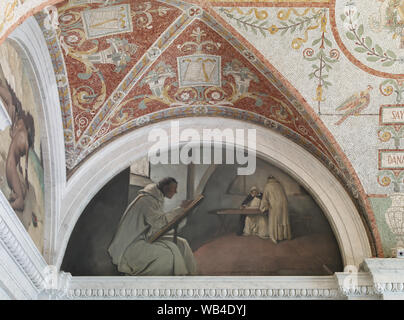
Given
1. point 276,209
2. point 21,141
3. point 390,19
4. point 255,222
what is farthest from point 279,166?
point 21,141

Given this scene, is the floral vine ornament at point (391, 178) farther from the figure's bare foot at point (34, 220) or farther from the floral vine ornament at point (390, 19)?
the figure's bare foot at point (34, 220)

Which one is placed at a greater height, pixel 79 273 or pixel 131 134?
pixel 131 134

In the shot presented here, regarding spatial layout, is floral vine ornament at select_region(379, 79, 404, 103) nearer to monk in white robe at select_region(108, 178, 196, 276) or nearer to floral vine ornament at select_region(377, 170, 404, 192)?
floral vine ornament at select_region(377, 170, 404, 192)

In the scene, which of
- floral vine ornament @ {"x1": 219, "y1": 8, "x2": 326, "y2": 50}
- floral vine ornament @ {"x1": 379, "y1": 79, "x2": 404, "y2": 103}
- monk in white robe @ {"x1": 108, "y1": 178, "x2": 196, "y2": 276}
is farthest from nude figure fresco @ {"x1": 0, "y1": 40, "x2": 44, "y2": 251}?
floral vine ornament @ {"x1": 379, "y1": 79, "x2": 404, "y2": 103}

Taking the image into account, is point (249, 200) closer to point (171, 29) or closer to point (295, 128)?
point (295, 128)

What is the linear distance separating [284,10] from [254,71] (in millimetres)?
977

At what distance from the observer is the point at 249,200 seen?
9.05 m

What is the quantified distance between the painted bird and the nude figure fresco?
385 centimetres

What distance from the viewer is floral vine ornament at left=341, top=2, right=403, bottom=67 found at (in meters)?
7.96

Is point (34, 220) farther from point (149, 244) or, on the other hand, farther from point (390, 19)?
point (390, 19)

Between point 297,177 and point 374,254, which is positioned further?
point 297,177

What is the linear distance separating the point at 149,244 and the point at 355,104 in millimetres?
3236

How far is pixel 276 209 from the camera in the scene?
8.99m
